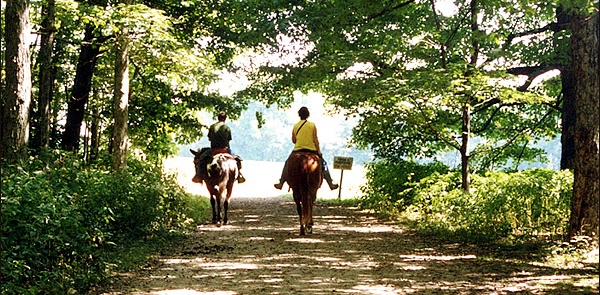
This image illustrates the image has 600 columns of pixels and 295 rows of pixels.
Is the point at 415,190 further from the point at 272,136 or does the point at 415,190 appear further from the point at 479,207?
the point at 272,136

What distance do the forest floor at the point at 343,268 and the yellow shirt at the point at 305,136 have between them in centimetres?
196

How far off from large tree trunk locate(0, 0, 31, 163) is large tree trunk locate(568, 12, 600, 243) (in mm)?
8994

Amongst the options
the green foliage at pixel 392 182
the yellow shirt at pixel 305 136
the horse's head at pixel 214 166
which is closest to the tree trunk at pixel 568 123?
the green foliage at pixel 392 182

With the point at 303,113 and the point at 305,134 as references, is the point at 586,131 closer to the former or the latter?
the point at 305,134

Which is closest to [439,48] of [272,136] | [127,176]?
[127,176]

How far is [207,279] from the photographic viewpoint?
8.84m

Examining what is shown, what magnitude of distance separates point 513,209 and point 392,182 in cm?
812

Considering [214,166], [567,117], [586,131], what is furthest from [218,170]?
[567,117]

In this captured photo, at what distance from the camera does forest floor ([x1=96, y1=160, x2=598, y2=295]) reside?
26.6 ft

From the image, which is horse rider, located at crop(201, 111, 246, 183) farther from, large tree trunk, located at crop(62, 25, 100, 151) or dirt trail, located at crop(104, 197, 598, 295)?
large tree trunk, located at crop(62, 25, 100, 151)

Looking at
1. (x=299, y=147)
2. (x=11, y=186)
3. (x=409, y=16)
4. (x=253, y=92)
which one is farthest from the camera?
(x=253, y=92)

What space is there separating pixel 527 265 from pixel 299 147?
5.72 meters

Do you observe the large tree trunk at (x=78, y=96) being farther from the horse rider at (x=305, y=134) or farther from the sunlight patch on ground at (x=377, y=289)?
the sunlight patch on ground at (x=377, y=289)

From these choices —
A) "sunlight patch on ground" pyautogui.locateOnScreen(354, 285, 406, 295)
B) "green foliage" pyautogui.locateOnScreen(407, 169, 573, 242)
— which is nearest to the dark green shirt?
"green foliage" pyautogui.locateOnScreen(407, 169, 573, 242)
